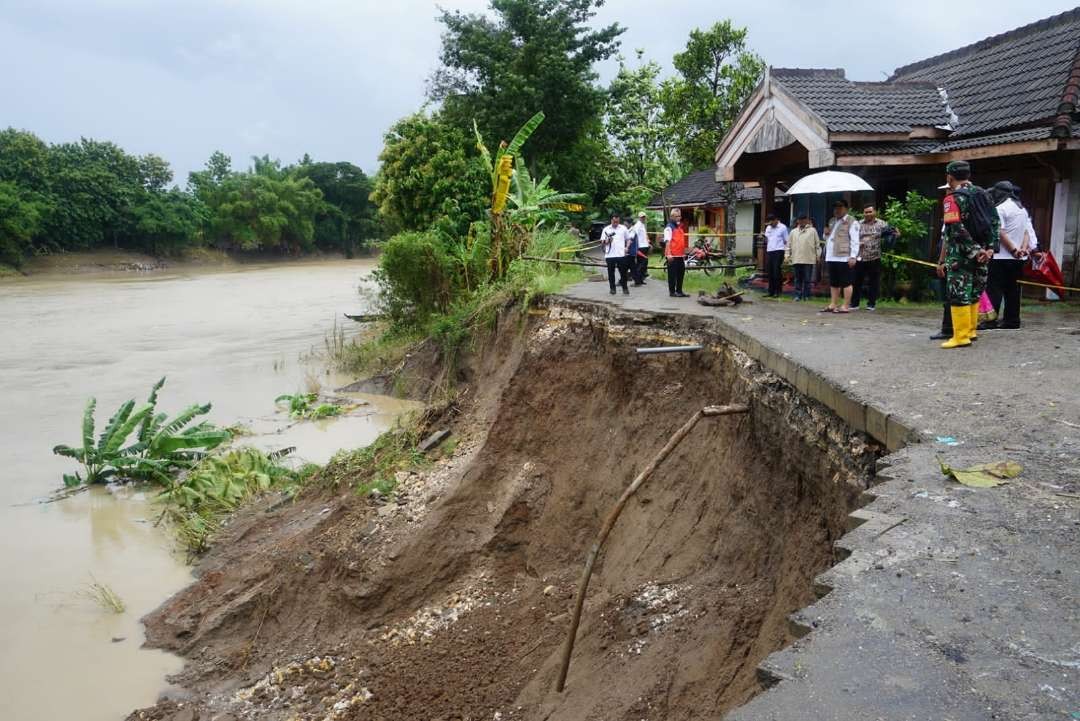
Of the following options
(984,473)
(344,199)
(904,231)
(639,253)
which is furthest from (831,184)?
(344,199)

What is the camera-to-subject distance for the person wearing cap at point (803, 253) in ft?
35.4

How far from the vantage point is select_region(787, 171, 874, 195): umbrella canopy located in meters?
10.3

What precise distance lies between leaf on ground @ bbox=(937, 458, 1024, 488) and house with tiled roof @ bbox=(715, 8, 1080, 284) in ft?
22.7

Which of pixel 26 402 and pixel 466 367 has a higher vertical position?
pixel 466 367

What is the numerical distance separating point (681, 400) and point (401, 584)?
317cm

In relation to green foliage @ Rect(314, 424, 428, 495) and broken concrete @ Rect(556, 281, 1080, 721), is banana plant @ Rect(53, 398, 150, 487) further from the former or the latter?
broken concrete @ Rect(556, 281, 1080, 721)

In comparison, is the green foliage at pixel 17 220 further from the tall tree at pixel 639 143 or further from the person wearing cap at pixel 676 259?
the person wearing cap at pixel 676 259

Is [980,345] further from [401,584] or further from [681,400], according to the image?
[401,584]

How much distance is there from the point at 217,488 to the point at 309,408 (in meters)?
4.75

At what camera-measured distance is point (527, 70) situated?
88.7 feet

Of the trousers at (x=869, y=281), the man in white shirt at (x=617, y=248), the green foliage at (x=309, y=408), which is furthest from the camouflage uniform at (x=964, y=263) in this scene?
the green foliage at (x=309, y=408)

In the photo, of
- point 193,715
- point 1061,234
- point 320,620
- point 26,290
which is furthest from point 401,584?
point 26,290

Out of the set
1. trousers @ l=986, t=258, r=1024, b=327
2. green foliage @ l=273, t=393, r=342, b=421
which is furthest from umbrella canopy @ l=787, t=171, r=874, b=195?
green foliage @ l=273, t=393, r=342, b=421

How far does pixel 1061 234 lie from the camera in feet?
31.3
